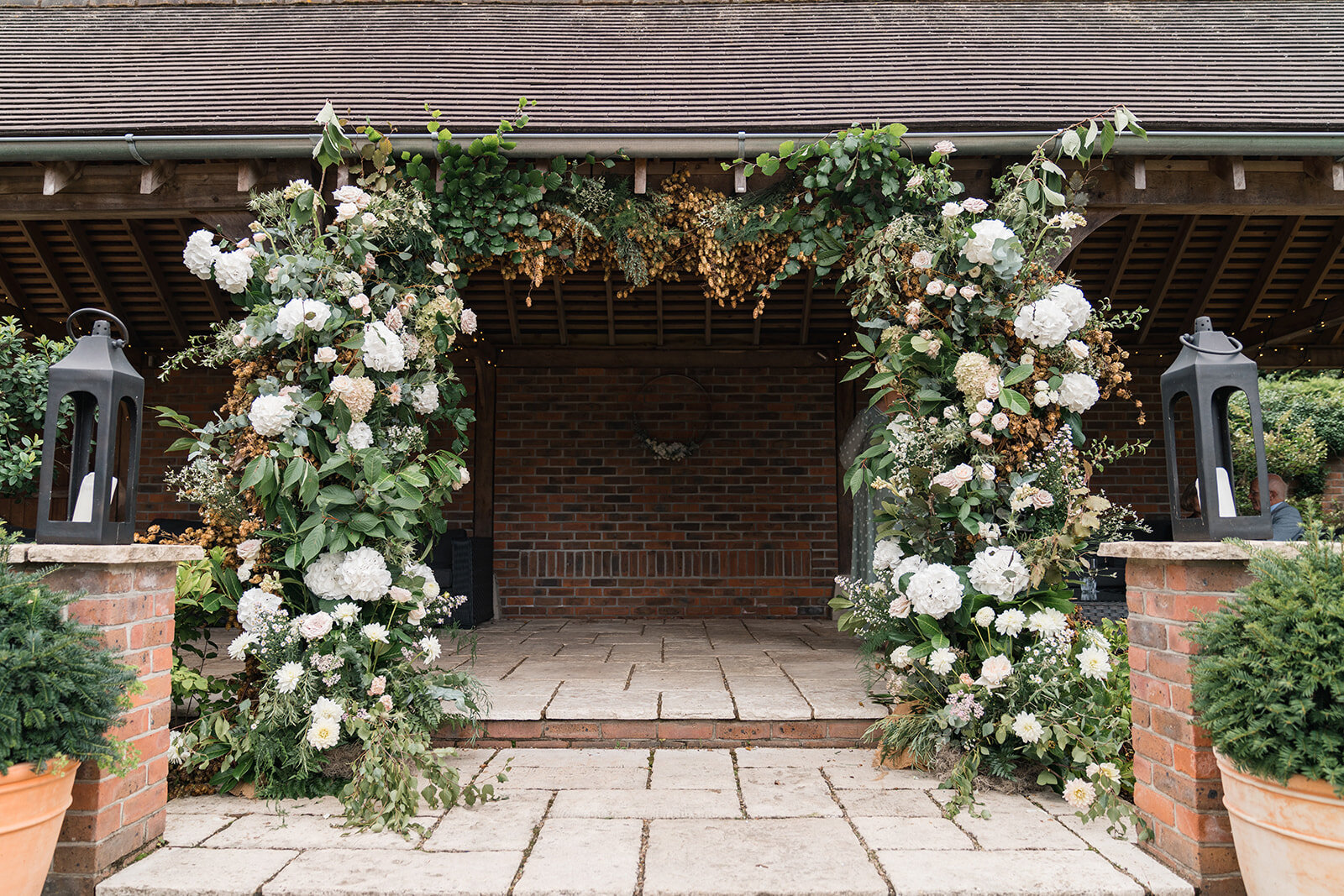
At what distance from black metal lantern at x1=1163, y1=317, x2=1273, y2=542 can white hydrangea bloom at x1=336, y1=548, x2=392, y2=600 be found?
2.45m

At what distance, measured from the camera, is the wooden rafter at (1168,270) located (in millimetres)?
4816

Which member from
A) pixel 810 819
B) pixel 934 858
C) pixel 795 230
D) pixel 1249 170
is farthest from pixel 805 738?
pixel 1249 170

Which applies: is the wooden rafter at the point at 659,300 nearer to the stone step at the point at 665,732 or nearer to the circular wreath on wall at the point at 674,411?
the circular wreath on wall at the point at 674,411

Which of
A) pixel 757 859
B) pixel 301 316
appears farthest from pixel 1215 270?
pixel 301 316

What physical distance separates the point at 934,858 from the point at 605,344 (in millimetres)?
4685

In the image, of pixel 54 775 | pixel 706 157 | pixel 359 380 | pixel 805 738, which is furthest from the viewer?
pixel 706 157

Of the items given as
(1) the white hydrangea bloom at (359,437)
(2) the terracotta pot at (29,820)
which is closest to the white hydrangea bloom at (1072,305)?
(1) the white hydrangea bloom at (359,437)

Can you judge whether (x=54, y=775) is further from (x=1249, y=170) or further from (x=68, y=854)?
(x=1249, y=170)

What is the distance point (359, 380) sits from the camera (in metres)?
2.62

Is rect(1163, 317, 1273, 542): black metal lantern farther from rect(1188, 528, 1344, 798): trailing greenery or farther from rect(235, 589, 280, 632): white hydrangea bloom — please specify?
rect(235, 589, 280, 632): white hydrangea bloom

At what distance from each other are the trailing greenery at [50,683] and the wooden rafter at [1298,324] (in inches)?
252

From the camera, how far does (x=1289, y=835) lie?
5.30 feet

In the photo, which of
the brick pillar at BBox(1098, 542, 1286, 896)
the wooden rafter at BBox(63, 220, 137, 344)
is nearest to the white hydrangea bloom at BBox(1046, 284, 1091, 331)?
the brick pillar at BBox(1098, 542, 1286, 896)

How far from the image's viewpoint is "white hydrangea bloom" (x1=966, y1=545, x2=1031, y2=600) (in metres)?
2.60
